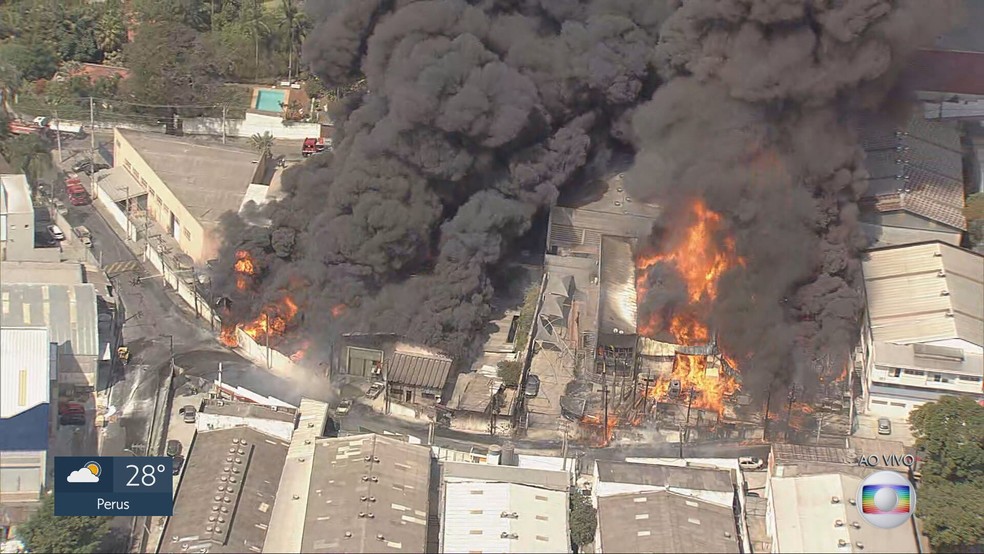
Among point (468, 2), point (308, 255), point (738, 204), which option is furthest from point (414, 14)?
point (738, 204)

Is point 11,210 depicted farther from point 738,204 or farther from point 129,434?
point 738,204

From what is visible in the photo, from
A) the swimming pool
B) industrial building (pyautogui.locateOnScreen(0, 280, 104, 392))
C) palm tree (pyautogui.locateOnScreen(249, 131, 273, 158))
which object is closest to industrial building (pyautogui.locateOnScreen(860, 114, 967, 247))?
palm tree (pyautogui.locateOnScreen(249, 131, 273, 158))

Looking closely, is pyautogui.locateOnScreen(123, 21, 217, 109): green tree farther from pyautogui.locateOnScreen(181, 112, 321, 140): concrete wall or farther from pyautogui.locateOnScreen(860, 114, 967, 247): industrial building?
pyautogui.locateOnScreen(860, 114, 967, 247): industrial building

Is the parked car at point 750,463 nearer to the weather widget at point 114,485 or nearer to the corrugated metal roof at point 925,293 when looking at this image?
the corrugated metal roof at point 925,293

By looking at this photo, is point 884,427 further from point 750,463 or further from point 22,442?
point 22,442

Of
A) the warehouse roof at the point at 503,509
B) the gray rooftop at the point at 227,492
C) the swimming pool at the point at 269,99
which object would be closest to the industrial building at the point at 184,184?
the swimming pool at the point at 269,99
